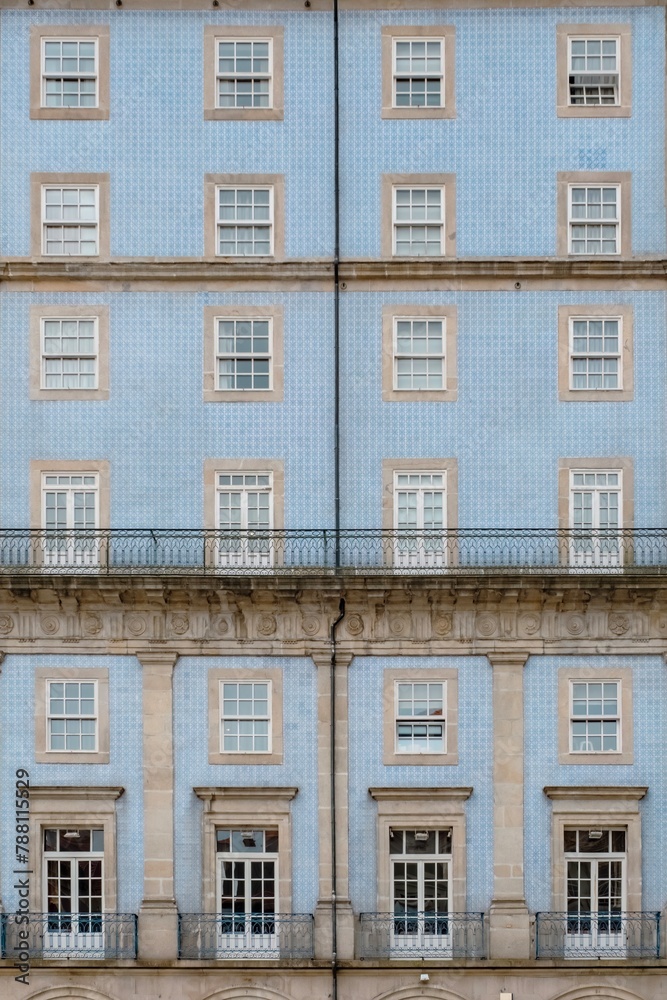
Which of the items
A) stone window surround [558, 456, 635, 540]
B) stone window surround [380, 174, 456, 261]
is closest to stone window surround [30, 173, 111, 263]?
stone window surround [380, 174, 456, 261]

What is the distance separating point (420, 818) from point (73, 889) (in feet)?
21.9

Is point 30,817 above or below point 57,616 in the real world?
below

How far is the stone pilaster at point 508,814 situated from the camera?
34.0m

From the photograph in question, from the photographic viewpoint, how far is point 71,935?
34156 mm

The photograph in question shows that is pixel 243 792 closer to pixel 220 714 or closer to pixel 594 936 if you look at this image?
pixel 220 714

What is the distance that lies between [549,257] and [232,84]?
7.10 meters


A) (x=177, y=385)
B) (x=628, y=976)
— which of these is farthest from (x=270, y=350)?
(x=628, y=976)

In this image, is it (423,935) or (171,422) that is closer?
(423,935)

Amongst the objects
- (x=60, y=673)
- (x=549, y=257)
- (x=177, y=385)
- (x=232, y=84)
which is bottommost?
(x=60, y=673)

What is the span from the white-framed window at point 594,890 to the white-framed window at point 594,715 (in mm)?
1672

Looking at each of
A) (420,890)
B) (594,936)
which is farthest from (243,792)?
(594,936)

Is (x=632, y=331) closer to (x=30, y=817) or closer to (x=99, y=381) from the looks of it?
(x=99, y=381)

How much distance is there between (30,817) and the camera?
34.4 meters

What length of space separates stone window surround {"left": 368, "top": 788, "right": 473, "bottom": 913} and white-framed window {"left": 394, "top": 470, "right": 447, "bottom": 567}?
435cm
